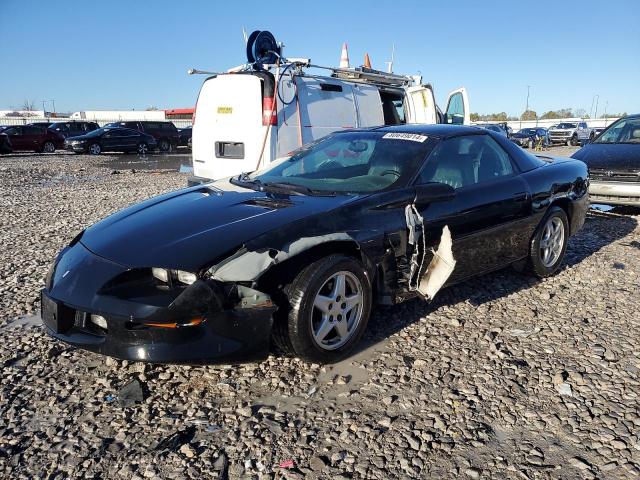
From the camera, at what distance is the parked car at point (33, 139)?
23.1 meters

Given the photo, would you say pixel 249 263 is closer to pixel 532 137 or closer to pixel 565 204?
pixel 565 204

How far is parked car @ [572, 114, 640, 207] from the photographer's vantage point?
6988 millimetres

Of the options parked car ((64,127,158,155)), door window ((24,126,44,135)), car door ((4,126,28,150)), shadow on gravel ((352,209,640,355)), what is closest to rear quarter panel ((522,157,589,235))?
shadow on gravel ((352,209,640,355))

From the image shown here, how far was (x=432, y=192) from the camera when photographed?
3.42m

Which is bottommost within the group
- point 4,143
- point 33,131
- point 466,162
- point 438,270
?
point 438,270

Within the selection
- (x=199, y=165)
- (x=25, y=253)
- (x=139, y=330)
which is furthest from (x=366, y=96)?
(x=139, y=330)

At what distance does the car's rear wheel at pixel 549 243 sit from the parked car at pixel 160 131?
2427 cm

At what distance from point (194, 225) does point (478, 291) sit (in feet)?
8.42

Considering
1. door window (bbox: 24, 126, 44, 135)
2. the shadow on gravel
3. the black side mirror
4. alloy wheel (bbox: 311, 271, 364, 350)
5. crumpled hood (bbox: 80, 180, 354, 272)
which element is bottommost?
the shadow on gravel

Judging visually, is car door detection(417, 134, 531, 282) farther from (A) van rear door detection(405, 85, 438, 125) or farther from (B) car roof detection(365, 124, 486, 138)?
(A) van rear door detection(405, 85, 438, 125)

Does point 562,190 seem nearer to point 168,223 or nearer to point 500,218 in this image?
point 500,218

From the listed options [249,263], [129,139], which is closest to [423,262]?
[249,263]

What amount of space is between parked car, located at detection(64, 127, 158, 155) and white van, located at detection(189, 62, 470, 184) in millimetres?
17967

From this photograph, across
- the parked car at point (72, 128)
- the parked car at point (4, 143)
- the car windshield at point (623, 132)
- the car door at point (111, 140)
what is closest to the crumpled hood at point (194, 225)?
the car windshield at point (623, 132)
